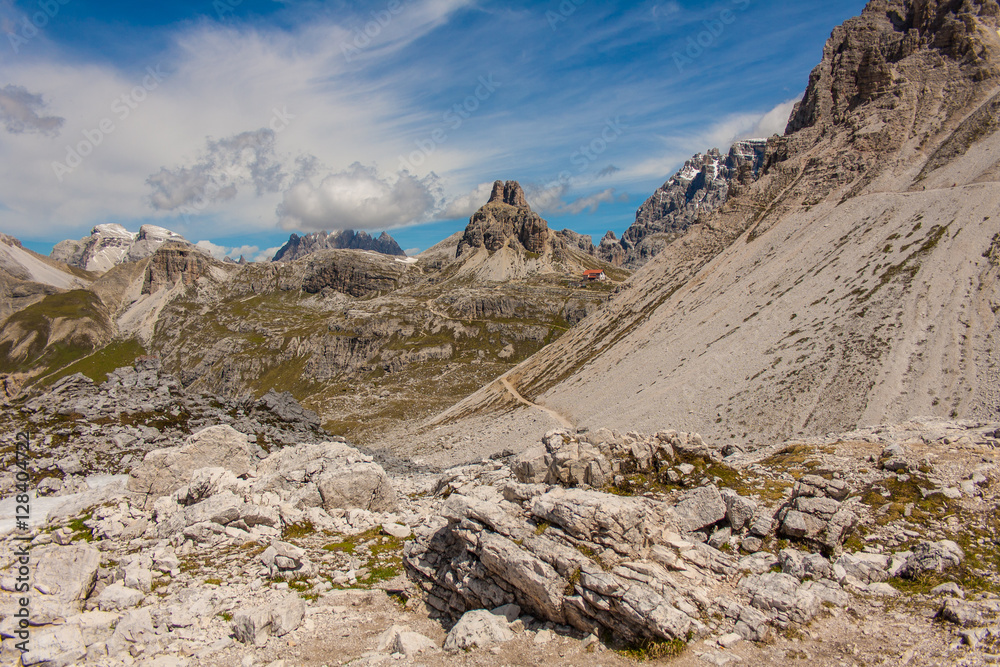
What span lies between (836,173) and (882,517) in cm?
9956

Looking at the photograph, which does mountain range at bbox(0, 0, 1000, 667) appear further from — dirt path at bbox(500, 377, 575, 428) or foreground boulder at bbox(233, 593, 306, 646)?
dirt path at bbox(500, 377, 575, 428)

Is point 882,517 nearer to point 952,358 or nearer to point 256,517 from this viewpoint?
point 256,517

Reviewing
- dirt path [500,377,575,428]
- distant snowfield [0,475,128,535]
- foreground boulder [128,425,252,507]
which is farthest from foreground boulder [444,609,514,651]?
dirt path [500,377,575,428]

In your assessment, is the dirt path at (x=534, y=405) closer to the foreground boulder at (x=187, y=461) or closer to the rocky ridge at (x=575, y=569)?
the foreground boulder at (x=187, y=461)

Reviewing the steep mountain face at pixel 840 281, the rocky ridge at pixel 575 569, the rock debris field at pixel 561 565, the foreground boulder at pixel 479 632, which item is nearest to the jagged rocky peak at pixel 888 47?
the steep mountain face at pixel 840 281

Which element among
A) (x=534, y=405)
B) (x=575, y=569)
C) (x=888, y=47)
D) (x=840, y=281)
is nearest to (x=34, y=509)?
(x=575, y=569)

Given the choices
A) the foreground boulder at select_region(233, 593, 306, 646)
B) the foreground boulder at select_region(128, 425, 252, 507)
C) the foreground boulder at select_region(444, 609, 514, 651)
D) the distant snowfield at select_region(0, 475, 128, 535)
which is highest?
the foreground boulder at select_region(128, 425, 252, 507)

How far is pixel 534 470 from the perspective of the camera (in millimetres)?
23703

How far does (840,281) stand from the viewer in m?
65.6

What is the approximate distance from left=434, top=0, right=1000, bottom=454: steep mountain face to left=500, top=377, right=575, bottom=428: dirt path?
1.59 meters

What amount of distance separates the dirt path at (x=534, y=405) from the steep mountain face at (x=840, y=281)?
159 centimetres

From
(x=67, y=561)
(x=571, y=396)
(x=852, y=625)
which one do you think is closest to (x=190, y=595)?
(x=67, y=561)

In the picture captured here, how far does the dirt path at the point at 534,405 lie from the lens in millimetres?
74006

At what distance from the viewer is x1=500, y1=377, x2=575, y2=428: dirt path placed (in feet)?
243
